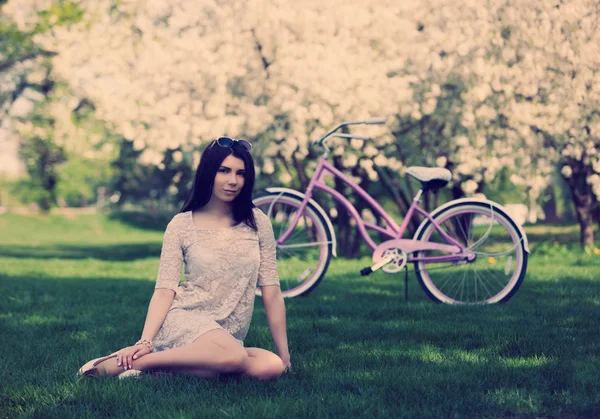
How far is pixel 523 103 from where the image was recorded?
10227 millimetres

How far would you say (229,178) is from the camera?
390 centimetres

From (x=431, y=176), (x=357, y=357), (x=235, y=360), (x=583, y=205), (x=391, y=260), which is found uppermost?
(x=431, y=176)

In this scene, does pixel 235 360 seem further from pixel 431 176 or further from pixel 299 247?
pixel 299 247

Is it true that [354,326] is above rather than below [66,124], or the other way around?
below

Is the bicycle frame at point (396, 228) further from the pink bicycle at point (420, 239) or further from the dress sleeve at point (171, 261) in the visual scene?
the dress sleeve at point (171, 261)

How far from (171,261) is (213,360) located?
2.06 feet

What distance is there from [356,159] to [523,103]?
8.45 feet

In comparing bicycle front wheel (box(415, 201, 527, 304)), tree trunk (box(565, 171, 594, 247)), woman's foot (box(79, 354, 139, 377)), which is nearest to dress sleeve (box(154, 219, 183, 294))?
woman's foot (box(79, 354, 139, 377))

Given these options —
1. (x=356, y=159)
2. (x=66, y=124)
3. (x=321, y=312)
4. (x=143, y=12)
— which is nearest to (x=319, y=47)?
(x=356, y=159)

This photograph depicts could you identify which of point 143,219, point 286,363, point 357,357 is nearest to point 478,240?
point 357,357

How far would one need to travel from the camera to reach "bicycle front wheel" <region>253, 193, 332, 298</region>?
261 inches

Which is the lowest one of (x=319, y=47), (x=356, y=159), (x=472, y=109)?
(x=356, y=159)

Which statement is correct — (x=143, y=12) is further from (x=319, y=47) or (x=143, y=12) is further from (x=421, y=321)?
(x=421, y=321)

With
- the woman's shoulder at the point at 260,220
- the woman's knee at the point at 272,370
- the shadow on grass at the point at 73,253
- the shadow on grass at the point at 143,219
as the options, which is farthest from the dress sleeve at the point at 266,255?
the shadow on grass at the point at 143,219
